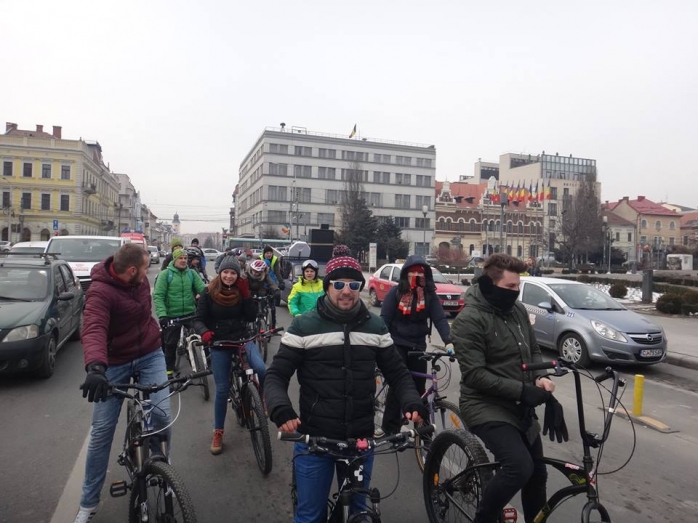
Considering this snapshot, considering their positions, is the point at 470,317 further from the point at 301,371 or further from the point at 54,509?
the point at 54,509

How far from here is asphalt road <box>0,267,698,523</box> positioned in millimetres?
3748

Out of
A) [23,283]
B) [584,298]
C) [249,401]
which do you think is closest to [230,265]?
[249,401]

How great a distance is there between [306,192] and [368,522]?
78811 mm

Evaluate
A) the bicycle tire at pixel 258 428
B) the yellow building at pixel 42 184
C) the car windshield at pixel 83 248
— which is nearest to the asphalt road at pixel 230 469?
the bicycle tire at pixel 258 428

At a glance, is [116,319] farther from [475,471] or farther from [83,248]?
[83,248]

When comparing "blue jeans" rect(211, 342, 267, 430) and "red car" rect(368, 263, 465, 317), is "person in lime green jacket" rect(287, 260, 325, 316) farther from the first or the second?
"red car" rect(368, 263, 465, 317)

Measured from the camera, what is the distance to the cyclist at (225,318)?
495 cm

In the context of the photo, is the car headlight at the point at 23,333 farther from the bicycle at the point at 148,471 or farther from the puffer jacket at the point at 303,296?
the bicycle at the point at 148,471

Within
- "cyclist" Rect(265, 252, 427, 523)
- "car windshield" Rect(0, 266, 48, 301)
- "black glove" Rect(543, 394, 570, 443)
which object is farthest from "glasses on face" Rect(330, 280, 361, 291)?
"car windshield" Rect(0, 266, 48, 301)

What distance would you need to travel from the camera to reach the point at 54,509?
12.1 ft

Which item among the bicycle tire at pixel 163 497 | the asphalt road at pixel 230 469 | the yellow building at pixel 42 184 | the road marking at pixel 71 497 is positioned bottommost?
the road marking at pixel 71 497

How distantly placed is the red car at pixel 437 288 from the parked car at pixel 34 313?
874 centimetres

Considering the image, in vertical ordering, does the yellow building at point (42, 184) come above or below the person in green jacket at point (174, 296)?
above

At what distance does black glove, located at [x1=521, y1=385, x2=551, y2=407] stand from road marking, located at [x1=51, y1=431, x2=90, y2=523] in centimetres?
326
